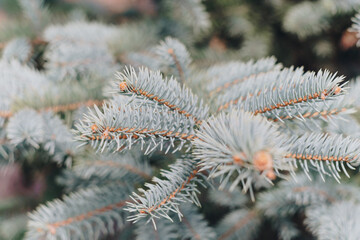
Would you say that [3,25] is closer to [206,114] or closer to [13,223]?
[13,223]

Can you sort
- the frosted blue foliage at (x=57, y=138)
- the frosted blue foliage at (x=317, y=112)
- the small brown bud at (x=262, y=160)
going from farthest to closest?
the frosted blue foliage at (x=57, y=138), the frosted blue foliage at (x=317, y=112), the small brown bud at (x=262, y=160)

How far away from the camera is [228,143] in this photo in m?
0.30

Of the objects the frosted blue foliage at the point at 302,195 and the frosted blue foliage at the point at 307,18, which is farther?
the frosted blue foliage at the point at 307,18

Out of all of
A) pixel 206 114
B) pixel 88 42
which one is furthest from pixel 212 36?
pixel 206 114

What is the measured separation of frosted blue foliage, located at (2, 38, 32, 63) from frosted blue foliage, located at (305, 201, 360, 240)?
0.69 meters

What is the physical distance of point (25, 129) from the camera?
465 millimetres

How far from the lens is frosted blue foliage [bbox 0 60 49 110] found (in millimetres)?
545

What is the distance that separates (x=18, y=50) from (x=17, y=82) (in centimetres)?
15

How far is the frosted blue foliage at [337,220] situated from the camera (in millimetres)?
436

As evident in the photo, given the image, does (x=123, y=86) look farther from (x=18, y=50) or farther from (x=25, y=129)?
(x=18, y=50)

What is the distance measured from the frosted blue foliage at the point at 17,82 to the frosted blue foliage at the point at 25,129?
0.06m

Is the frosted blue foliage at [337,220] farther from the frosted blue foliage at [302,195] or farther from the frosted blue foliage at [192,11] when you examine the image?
the frosted blue foliage at [192,11]

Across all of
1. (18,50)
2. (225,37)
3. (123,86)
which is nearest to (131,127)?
(123,86)

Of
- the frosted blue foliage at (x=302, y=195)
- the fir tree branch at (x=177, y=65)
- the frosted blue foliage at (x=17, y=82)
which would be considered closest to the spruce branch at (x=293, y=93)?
the fir tree branch at (x=177, y=65)
